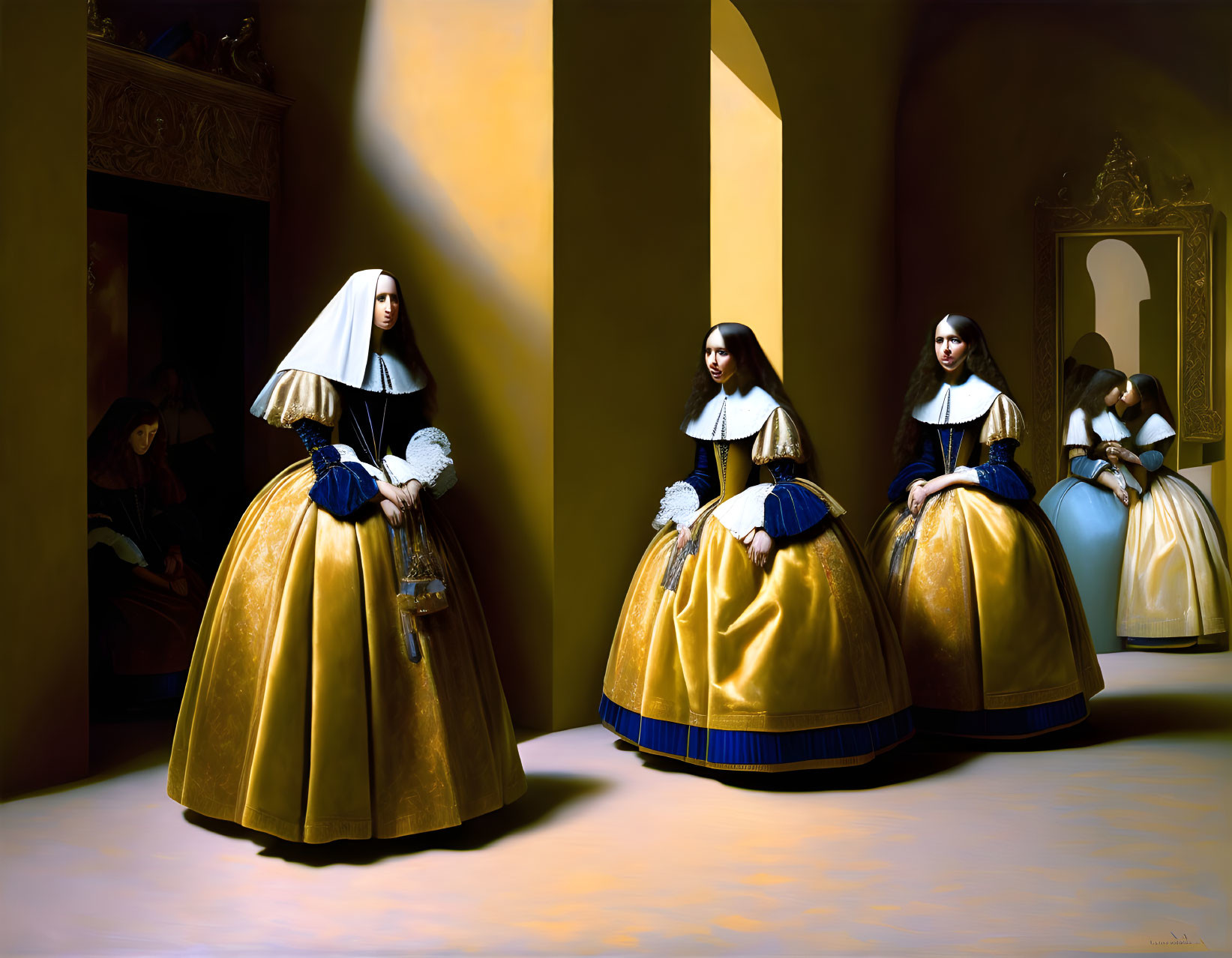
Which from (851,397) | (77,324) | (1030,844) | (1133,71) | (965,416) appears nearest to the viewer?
(1030,844)

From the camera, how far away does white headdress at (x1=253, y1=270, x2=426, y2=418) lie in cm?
333

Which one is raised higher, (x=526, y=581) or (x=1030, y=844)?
(x=526, y=581)

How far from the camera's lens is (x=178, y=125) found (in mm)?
4656

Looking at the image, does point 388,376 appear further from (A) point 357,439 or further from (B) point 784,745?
(B) point 784,745

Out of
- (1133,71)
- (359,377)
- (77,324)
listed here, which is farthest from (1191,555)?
(77,324)

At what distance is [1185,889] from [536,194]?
3.18 meters

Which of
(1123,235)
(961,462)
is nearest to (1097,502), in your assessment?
(1123,235)

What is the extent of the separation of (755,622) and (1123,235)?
5.07 meters

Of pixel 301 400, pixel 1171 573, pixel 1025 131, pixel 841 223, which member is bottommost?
pixel 1171 573

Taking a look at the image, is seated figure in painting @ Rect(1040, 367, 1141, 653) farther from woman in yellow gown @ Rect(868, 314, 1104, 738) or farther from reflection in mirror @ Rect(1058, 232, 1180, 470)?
woman in yellow gown @ Rect(868, 314, 1104, 738)

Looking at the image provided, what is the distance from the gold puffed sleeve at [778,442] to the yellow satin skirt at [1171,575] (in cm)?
342

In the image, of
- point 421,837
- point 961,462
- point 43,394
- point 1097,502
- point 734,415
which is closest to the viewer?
point 421,837

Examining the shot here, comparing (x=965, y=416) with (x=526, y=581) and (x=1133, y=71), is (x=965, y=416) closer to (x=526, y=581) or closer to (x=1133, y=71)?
(x=526, y=581)

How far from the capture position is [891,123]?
301 inches
